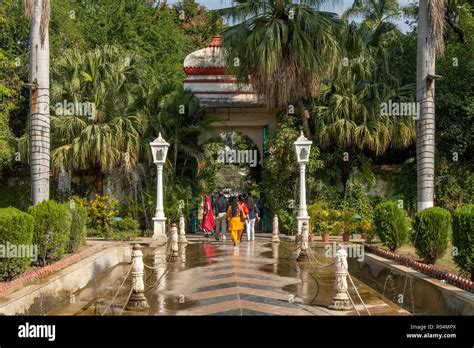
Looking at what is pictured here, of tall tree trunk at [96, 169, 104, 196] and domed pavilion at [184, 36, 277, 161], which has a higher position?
domed pavilion at [184, 36, 277, 161]

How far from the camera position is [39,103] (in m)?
13.4

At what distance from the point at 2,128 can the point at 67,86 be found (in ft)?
9.93

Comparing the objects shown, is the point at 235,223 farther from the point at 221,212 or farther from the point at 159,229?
the point at 159,229

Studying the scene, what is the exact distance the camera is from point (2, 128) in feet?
61.4

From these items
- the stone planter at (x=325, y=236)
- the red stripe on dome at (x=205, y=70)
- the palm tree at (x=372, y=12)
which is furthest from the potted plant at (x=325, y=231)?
the palm tree at (x=372, y=12)

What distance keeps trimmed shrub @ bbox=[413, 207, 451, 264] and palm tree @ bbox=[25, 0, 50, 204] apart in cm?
867

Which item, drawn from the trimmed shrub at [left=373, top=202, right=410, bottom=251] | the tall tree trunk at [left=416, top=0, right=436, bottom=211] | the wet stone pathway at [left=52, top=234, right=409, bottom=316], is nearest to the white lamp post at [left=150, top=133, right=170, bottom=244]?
the wet stone pathway at [left=52, top=234, right=409, bottom=316]

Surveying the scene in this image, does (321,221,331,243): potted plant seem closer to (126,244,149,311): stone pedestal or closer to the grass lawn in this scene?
the grass lawn

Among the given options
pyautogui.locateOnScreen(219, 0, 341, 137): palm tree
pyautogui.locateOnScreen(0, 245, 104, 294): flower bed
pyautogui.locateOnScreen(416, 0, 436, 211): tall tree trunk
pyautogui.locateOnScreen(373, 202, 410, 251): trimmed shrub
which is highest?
pyautogui.locateOnScreen(219, 0, 341, 137): palm tree

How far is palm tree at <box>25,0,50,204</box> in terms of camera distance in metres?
13.4

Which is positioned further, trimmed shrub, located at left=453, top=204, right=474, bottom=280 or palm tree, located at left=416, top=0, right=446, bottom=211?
palm tree, located at left=416, top=0, right=446, bottom=211

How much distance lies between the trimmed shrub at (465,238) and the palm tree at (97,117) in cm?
1286

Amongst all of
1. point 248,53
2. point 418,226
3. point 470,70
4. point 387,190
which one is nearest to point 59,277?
point 418,226

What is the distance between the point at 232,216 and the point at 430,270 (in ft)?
25.0
